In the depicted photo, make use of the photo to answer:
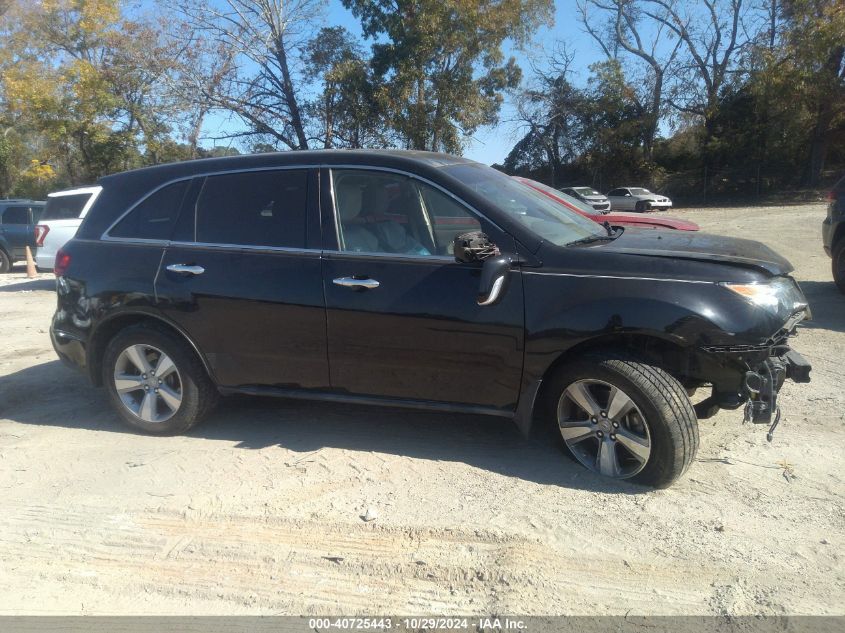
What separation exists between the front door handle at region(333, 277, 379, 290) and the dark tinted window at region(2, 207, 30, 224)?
15.2 meters

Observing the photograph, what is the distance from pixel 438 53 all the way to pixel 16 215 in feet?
61.3

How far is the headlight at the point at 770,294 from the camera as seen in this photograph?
3541 millimetres

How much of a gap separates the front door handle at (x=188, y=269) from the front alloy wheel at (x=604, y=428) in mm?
2463

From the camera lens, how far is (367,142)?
29.8 m

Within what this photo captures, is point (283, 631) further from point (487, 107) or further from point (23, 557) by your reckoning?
point (487, 107)

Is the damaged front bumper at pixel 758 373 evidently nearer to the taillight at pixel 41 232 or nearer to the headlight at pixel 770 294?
the headlight at pixel 770 294

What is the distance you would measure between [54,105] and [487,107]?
60.0ft

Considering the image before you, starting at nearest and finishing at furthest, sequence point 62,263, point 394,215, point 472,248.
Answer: point 472,248
point 394,215
point 62,263

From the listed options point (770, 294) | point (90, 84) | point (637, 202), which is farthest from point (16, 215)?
point (637, 202)

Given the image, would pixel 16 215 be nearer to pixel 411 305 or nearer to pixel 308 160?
pixel 308 160

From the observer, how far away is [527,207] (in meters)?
4.36

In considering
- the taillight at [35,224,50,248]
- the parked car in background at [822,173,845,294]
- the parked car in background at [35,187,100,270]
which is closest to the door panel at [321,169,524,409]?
the parked car in background at [822,173,845,294]

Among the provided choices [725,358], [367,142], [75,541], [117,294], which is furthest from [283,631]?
[367,142]

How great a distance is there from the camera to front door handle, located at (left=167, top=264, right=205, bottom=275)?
4.49 metres
